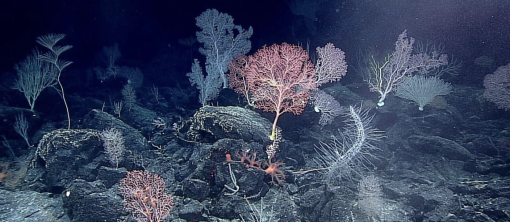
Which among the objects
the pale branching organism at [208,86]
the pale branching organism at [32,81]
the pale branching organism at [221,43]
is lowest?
the pale branching organism at [32,81]

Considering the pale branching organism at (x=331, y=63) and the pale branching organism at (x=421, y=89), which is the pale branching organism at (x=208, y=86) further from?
the pale branching organism at (x=421, y=89)

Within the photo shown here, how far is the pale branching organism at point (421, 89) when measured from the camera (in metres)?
8.05

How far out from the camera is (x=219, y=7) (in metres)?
17.7

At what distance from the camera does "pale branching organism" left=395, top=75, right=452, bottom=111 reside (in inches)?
317

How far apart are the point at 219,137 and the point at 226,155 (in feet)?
3.02

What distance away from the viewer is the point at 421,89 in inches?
319

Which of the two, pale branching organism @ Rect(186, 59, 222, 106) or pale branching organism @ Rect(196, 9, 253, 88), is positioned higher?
pale branching organism @ Rect(196, 9, 253, 88)

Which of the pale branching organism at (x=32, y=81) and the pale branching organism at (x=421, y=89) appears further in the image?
the pale branching organism at (x=32, y=81)

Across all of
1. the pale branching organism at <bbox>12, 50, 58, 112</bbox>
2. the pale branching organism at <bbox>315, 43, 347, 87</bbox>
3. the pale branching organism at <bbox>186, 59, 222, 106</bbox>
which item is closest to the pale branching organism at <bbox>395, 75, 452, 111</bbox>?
the pale branching organism at <bbox>315, 43, 347, 87</bbox>

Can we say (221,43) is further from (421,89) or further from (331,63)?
(421,89)

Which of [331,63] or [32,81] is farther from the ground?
[331,63]

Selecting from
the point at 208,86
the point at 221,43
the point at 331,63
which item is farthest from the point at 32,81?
the point at 331,63

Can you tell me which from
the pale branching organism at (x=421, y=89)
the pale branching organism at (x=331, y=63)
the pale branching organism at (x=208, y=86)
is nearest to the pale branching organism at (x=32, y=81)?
the pale branching organism at (x=208, y=86)

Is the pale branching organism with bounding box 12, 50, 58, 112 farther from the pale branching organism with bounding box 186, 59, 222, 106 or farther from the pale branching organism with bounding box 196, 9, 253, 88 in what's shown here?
the pale branching organism with bounding box 196, 9, 253, 88
